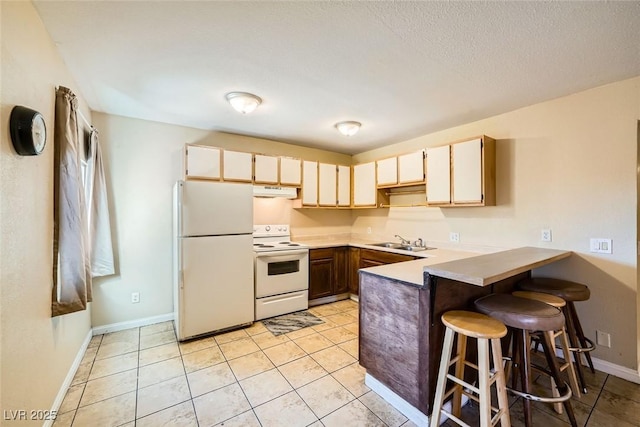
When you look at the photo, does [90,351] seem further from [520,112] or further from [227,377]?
[520,112]

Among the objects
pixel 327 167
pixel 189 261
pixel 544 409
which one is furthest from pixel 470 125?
pixel 189 261

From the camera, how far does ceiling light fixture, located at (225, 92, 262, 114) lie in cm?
242

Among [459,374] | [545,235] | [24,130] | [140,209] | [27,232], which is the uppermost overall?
[24,130]

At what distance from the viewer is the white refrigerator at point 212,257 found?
272 centimetres

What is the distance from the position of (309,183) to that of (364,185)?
88 cm

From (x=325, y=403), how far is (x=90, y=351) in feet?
7.60

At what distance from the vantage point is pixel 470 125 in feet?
10.5

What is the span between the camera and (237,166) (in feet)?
11.1

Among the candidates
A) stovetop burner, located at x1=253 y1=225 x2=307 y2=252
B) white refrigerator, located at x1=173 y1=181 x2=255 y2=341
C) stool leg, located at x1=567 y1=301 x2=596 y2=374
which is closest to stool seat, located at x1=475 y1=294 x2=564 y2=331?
stool leg, located at x1=567 y1=301 x2=596 y2=374

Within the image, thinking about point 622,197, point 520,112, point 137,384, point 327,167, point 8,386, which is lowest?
point 137,384

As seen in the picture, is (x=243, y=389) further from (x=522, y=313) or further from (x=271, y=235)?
(x=271, y=235)

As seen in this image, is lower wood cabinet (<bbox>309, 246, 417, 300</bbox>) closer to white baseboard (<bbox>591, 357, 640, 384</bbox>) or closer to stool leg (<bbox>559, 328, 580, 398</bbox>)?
stool leg (<bbox>559, 328, 580, 398</bbox>)

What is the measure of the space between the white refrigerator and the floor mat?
27 cm

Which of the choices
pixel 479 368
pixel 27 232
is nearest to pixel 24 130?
pixel 27 232
